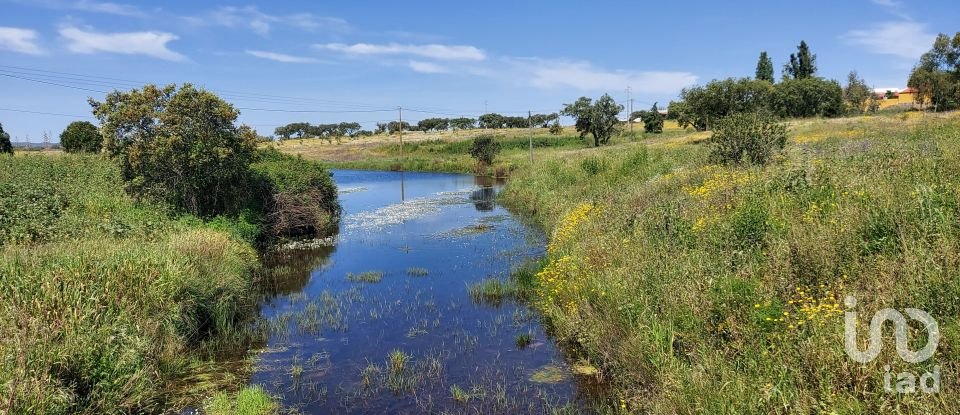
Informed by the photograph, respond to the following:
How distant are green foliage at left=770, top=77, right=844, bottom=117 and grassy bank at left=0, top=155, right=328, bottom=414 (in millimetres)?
67207

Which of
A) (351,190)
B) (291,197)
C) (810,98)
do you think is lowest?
(351,190)

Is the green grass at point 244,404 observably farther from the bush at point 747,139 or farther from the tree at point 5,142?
the tree at point 5,142

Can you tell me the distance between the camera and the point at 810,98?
2606 inches

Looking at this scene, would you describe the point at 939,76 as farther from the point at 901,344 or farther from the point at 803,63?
the point at 901,344

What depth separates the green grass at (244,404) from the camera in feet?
25.1

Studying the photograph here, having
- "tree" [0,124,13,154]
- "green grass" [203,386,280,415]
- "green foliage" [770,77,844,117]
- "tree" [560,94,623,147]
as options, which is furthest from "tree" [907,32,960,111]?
"tree" [0,124,13,154]

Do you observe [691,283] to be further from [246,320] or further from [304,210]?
[304,210]

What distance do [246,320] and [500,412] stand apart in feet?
24.5

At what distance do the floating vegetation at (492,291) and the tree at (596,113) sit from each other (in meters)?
50.5

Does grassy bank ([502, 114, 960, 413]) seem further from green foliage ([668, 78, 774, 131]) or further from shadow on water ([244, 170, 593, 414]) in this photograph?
green foliage ([668, 78, 774, 131])

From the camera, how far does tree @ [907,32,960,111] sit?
5906 centimetres

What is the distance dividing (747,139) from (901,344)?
42.7 feet

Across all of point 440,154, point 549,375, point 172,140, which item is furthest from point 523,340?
point 440,154

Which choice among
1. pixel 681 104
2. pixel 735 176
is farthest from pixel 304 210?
pixel 681 104
